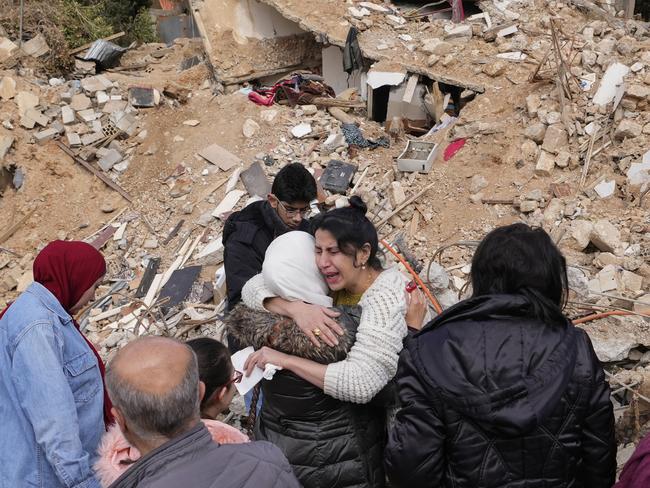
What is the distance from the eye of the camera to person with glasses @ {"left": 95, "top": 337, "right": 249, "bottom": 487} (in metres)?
2.21

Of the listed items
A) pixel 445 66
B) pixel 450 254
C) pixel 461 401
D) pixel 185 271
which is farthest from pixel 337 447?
pixel 445 66

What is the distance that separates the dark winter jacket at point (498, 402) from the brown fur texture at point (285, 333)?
0.33 metres

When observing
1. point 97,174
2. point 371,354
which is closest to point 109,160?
point 97,174

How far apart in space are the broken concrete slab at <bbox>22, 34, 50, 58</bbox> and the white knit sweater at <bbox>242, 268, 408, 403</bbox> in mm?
10797

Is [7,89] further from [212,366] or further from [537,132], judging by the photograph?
[212,366]

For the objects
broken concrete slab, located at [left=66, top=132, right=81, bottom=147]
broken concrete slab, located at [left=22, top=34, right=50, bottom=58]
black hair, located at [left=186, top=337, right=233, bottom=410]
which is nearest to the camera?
black hair, located at [left=186, top=337, right=233, bottom=410]

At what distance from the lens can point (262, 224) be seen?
3686mm

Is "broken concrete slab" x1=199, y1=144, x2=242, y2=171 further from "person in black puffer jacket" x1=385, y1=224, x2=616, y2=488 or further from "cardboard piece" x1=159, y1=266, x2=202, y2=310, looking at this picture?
"person in black puffer jacket" x1=385, y1=224, x2=616, y2=488

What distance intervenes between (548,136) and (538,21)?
3072 millimetres

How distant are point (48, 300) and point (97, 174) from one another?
7.61 metres

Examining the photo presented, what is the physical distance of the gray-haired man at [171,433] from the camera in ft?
5.66

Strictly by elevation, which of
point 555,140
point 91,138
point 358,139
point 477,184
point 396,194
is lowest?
point 91,138

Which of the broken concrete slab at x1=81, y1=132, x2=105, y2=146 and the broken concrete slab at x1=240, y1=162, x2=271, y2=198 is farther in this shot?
the broken concrete slab at x1=81, y1=132, x2=105, y2=146

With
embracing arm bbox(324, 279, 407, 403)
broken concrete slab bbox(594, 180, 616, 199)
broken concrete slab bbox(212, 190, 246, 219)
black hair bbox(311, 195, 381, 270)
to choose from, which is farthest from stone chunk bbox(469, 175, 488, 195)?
embracing arm bbox(324, 279, 407, 403)
